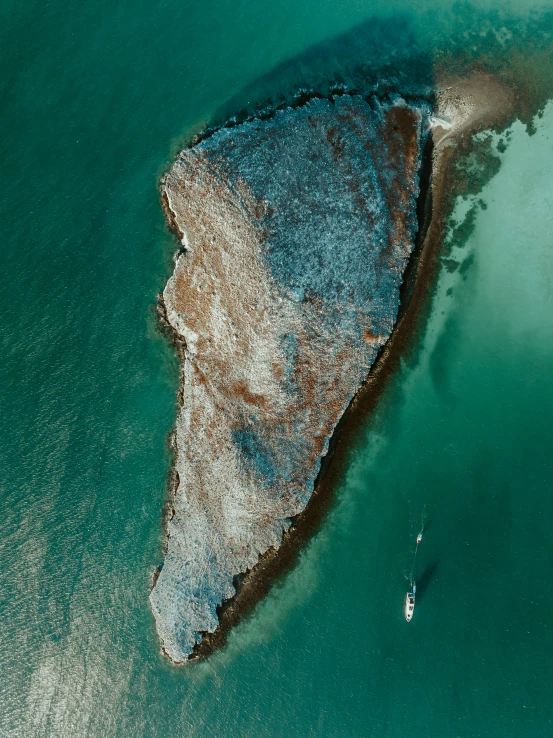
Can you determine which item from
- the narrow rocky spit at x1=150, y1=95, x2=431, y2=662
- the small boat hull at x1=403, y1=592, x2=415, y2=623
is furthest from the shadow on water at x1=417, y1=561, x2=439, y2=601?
the narrow rocky spit at x1=150, y1=95, x2=431, y2=662

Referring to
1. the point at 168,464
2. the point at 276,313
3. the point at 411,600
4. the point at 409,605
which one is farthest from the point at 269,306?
the point at 409,605

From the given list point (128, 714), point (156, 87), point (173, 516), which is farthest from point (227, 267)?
point (128, 714)

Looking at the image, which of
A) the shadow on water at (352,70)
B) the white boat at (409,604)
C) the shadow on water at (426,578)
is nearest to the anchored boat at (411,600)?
the white boat at (409,604)

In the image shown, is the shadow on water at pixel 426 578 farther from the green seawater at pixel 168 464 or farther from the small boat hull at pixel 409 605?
the small boat hull at pixel 409 605

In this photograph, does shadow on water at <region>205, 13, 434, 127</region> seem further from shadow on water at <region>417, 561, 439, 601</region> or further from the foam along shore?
shadow on water at <region>417, 561, 439, 601</region>

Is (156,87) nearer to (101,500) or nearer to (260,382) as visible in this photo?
(260,382)

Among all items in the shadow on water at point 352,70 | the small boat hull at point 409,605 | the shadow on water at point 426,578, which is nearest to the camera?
the shadow on water at point 352,70

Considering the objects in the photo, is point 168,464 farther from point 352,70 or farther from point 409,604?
point 352,70
